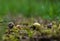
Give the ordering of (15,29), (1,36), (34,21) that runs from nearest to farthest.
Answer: (1,36), (15,29), (34,21)

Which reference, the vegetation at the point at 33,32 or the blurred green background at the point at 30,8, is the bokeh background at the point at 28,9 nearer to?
the blurred green background at the point at 30,8

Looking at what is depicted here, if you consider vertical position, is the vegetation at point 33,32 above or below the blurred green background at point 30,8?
below

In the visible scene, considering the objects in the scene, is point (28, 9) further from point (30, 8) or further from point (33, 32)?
point (33, 32)

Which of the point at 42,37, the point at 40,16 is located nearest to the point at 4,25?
the point at 42,37

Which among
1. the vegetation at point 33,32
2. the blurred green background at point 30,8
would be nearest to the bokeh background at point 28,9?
the blurred green background at point 30,8

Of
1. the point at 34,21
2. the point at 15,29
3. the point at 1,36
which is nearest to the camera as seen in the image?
the point at 1,36

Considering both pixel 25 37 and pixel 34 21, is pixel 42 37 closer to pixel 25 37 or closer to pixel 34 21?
pixel 25 37

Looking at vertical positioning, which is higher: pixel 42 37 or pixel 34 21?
pixel 34 21

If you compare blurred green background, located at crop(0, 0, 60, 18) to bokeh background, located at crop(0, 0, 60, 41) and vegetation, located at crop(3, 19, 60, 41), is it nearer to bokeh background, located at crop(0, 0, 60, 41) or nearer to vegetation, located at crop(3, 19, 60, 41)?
bokeh background, located at crop(0, 0, 60, 41)
